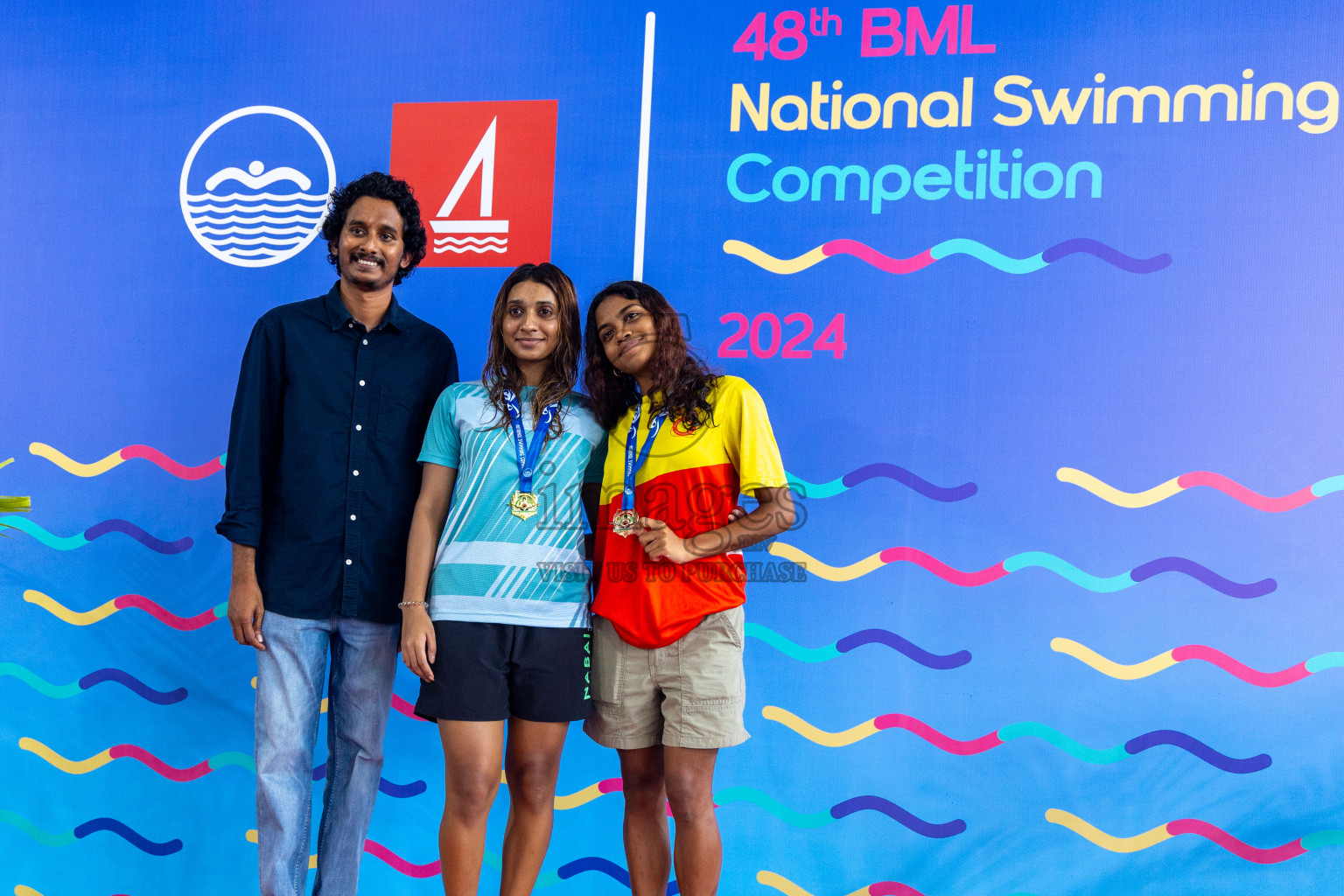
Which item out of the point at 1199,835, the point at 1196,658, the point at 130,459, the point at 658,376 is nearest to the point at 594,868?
the point at 658,376

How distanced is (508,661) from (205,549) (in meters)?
1.27

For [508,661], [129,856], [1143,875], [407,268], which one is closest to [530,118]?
[407,268]

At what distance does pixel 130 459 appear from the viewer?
8.66 ft

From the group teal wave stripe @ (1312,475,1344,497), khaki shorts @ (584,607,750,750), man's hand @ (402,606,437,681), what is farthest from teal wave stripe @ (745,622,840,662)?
A: teal wave stripe @ (1312,475,1344,497)

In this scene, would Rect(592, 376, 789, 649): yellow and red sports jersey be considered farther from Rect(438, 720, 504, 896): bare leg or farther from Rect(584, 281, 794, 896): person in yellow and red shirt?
Rect(438, 720, 504, 896): bare leg

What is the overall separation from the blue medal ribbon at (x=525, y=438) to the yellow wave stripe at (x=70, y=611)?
1.56 meters

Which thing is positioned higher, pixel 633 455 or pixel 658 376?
pixel 658 376

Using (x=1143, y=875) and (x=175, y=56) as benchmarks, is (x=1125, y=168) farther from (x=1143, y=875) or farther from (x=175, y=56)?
(x=175, y=56)

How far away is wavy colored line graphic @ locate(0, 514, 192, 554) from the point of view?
2598 millimetres

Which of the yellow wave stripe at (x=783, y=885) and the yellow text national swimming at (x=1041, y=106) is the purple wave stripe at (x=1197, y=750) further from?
the yellow text national swimming at (x=1041, y=106)

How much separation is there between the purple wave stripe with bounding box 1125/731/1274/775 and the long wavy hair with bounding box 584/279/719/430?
4.60 feet

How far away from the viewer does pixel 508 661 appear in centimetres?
182

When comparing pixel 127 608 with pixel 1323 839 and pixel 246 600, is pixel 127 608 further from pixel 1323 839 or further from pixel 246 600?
pixel 1323 839

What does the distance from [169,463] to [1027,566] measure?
238cm
